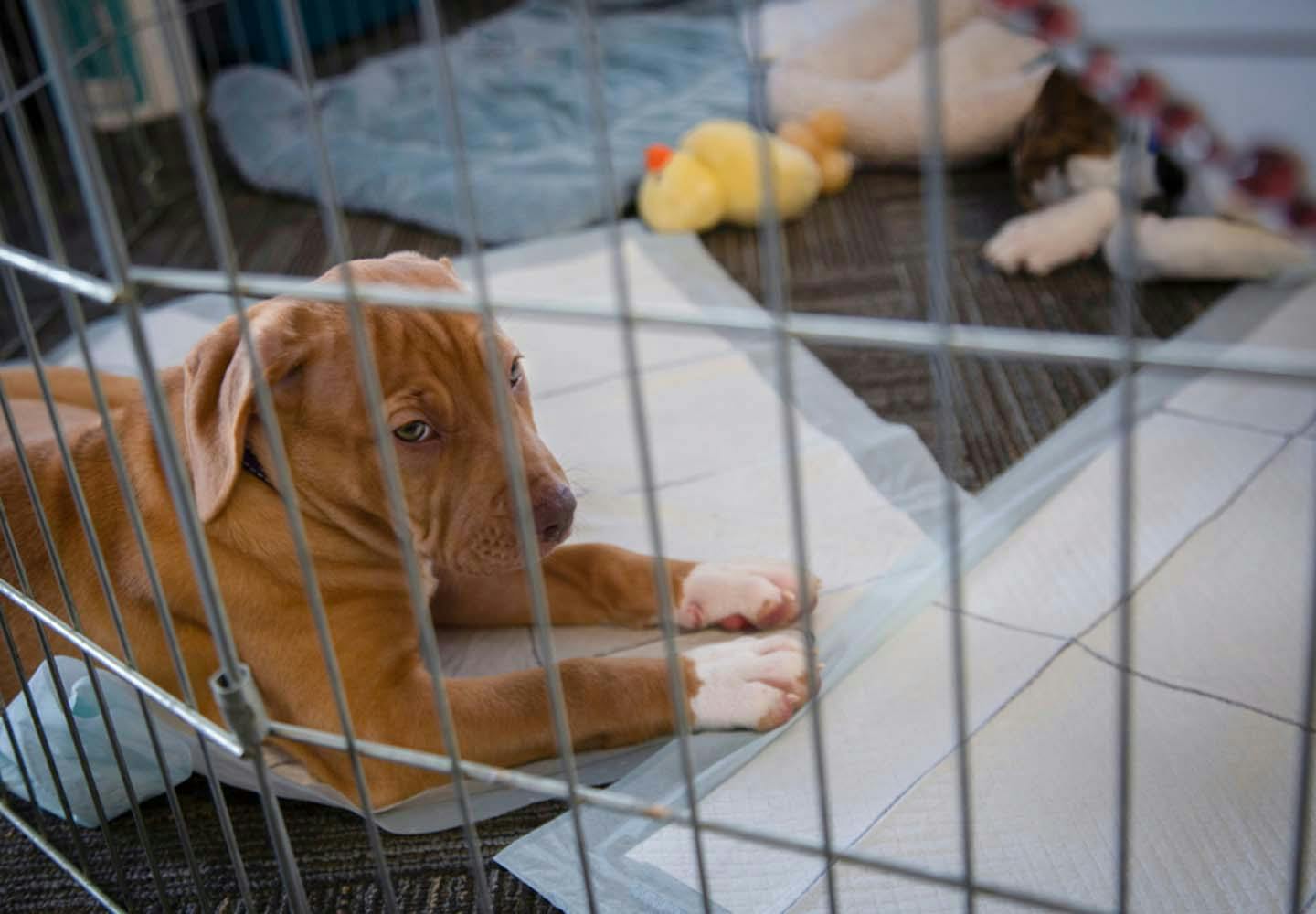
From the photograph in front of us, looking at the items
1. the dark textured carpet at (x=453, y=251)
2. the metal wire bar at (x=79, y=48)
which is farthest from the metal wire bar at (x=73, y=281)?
the metal wire bar at (x=79, y=48)

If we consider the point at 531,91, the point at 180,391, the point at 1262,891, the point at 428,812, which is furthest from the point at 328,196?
the point at 531,91

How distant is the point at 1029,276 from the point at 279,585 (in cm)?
135

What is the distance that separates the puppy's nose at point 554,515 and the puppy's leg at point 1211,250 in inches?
45.6

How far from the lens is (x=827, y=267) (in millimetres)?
2289

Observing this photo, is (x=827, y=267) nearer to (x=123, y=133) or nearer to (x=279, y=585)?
(x=279, y=585)

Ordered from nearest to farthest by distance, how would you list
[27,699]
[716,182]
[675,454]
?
[27,699] → [675,454] → [716,182]

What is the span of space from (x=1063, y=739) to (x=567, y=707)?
16.9 inches

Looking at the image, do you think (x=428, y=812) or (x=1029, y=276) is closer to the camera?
(x=428, y=812)

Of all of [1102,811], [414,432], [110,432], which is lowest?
[1102,811]

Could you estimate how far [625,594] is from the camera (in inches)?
56.2

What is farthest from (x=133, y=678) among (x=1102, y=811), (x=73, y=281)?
(x=1102, y=811)

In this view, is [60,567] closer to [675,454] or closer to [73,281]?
[73,281]

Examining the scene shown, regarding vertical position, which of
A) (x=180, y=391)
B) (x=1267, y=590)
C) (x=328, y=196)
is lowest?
(x=1267, y=590)

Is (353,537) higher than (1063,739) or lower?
higher
